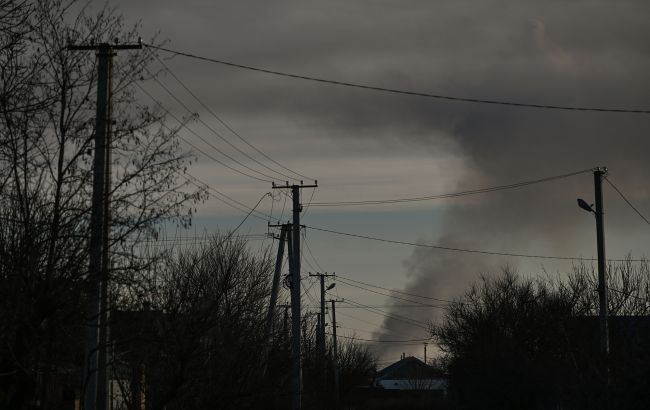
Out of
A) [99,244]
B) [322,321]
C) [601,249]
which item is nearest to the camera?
[99,244]

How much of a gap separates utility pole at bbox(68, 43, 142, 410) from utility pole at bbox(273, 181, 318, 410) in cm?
1551

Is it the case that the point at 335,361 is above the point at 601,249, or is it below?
below

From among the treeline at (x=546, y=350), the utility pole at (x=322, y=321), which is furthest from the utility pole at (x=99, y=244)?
the utility pole at (x=322, y=321)

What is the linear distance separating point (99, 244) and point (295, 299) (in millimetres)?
21823

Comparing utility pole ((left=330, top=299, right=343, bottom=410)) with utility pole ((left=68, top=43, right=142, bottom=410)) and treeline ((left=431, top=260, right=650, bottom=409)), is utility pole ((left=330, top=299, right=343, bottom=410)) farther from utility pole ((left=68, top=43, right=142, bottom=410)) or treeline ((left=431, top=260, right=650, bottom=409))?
utility pole ((left=68, top=43, right=142, bottom=410))

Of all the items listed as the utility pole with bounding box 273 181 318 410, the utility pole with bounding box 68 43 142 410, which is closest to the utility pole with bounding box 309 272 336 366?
the utility pole with bounding box 273 181 318 410

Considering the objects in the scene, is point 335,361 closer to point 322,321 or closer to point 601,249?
point 322,321

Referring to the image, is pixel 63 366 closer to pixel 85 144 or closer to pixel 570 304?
pixel 85 144

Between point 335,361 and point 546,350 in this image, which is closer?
point 546,350

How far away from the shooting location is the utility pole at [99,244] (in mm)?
12711

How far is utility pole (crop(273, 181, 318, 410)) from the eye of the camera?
32.3m

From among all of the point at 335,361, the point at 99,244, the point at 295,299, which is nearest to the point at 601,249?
the point at 295,299

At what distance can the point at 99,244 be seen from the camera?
1259 cm

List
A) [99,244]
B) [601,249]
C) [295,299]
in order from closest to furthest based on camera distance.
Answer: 1. [99,244]
2. [601,249]
3. [295,299]
